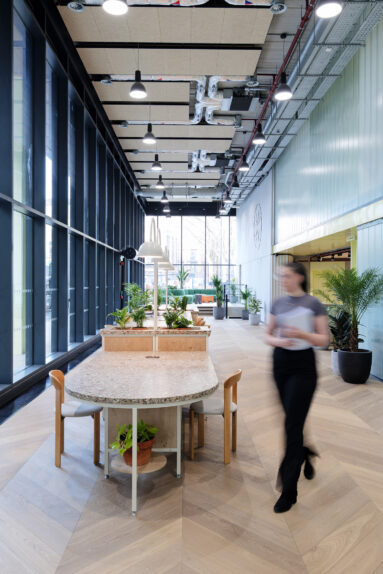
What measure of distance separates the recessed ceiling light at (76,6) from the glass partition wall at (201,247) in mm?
15362

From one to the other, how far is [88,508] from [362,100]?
6.75 meters

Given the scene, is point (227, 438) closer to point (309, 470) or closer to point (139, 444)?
point (309, 470)

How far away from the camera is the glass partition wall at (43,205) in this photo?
4.75 m

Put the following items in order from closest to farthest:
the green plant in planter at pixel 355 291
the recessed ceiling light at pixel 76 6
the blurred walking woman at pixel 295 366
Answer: the blurred walking woman at pixel 295 366 → the recessed ceiling light at pixel 76 6 → the green plant in planter at pixel 355 291

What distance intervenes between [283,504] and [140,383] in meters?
1.14

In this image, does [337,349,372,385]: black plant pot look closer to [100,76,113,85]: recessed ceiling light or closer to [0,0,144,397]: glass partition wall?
[0,0,144,397]: glass partition wall

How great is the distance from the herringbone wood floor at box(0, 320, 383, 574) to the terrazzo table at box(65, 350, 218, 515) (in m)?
0.23

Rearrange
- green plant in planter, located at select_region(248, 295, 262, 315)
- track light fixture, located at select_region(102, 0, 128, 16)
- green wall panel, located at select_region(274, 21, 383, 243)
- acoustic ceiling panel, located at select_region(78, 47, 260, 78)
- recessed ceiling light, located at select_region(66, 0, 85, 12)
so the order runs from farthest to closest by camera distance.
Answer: green plant in planter, located at select_region(248, 295, 262, 315) → acoustic ceiling panel, located at select_region(78, 47, 260, 78) → green wall panel, located at select_region(274, 21, 383, 243) → recessed ceiling light, located at select_region(66, 0, 85, 12) → track light fixture, located at select_region(102, 0, 128, 16)

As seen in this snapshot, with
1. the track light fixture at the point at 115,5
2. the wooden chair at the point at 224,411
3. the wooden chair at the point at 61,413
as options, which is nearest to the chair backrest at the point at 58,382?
the wooden chair at the point at 61,413

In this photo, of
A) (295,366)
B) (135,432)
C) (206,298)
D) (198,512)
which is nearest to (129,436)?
(135,432)

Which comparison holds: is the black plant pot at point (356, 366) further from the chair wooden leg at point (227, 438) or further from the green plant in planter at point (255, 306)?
the green plant in planter at point (255, 306)

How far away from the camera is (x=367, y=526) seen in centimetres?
235

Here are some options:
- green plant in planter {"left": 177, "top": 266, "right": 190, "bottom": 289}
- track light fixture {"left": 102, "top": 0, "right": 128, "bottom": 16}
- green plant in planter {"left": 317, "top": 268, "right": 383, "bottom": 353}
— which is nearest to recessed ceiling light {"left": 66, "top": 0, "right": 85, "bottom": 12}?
track light fixture {"left": 102, "top": 0, "right": 128, "bottom": 16}

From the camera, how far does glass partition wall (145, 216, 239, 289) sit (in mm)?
20938
